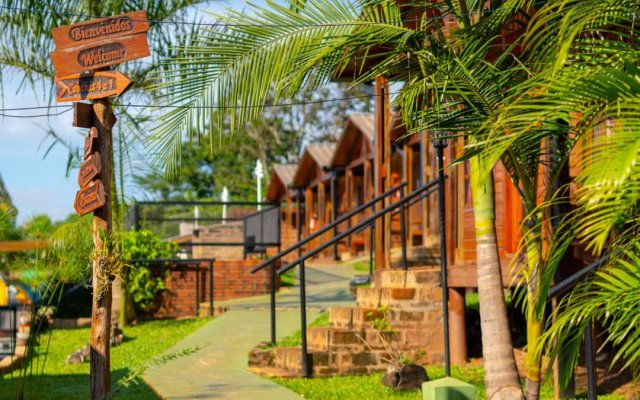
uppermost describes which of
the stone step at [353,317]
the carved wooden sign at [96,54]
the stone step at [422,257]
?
the carved wooden sign at [96,54]

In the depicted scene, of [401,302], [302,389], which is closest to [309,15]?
[302,389]

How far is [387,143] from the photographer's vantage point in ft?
44.3

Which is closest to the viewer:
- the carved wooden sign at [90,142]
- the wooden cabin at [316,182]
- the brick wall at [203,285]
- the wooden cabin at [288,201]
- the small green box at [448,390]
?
the small green box at [448,390]

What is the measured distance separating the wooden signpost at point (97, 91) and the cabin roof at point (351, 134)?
17796 mm

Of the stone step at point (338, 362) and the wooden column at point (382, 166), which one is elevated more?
the wooden column at point (382, 166)

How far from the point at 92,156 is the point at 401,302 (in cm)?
480

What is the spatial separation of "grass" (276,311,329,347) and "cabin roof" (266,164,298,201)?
71.2 ft

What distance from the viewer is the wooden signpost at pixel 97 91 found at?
7.73 m

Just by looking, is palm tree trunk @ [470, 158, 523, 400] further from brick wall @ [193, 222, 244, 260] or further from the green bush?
brick wall @ [193, 222, 244, 260]

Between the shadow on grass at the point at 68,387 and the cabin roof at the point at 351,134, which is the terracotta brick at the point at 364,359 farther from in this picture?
the cabin roof at the point at 351,134

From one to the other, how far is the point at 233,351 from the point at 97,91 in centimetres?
548

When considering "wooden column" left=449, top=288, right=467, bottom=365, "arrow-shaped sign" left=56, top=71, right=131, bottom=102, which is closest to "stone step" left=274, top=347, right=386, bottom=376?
"wooden column" left=449, top=288, right=467, bottom=365

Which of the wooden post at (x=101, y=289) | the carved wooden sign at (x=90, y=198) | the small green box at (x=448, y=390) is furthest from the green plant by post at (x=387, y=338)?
the carved wooden sign at (x=90, y=198)

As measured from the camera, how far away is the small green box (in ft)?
23.2
